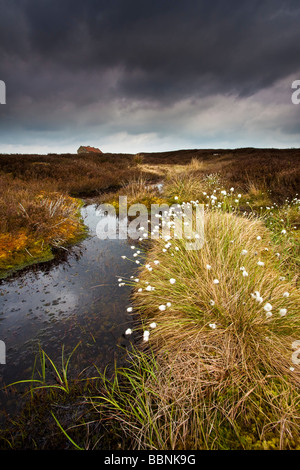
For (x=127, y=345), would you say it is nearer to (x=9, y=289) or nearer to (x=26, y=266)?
(x=9, y=289)

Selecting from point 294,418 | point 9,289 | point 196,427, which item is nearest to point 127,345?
point 196,427

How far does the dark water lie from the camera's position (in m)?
2.54

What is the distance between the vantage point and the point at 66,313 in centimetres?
327

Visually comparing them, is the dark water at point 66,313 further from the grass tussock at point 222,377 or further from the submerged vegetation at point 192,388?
the grass tussock at point 222,377

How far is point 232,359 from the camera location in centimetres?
207
